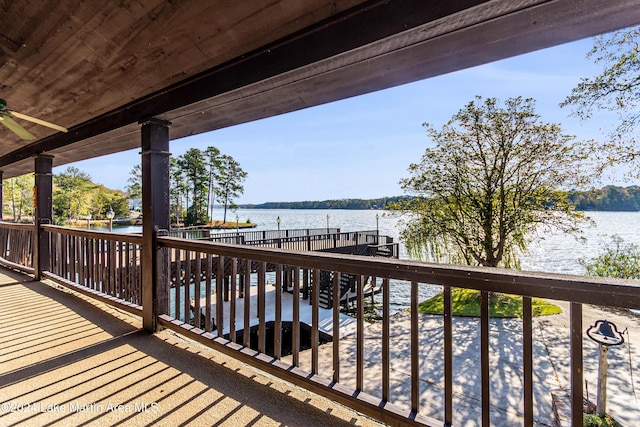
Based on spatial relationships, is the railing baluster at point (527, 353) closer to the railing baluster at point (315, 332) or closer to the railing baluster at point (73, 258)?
the railing baluster at point (315, 332)

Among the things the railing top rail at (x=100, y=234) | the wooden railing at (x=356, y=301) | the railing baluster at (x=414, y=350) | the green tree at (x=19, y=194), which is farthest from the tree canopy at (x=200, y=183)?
the railing baluster at (x=414, y=350)

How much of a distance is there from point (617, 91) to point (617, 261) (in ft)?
15.0

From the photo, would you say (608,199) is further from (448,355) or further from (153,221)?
(153,221)

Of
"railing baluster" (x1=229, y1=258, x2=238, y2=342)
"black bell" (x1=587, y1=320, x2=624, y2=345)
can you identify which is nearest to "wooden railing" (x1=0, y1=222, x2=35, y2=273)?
"railing baluster" (x1=229, y1=258, x2=238, y2=342)

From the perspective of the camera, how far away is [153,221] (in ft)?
8.89

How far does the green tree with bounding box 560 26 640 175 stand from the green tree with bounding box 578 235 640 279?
10.5ft

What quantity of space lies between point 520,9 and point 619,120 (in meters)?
6.36

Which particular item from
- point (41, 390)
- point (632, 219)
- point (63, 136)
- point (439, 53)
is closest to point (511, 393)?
point (439, 53)

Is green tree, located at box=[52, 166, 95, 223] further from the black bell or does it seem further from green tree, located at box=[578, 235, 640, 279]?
green tree, located at box=[578, 235, 640, 279]

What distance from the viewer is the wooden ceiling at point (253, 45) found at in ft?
4.21

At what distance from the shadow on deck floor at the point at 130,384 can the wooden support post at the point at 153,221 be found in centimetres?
27

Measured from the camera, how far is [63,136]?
3.84 metres

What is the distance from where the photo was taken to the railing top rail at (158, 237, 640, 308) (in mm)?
964

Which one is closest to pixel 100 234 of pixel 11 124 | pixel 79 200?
pixel 11 124
